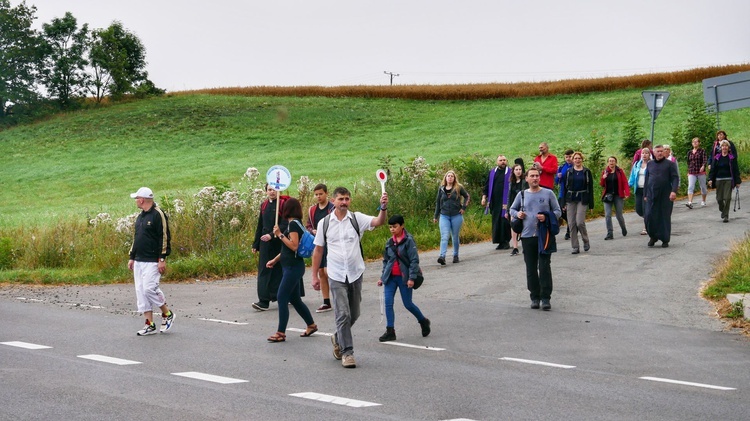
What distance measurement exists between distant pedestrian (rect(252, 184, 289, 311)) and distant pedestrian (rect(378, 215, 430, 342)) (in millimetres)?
2976

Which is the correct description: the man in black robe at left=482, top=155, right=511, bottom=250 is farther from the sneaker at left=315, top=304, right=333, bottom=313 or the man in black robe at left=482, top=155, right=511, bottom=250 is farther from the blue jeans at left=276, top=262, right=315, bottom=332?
the blue jeans at left=276, top=262, right=315, bottom=332

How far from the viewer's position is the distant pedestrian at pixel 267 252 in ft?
48.6

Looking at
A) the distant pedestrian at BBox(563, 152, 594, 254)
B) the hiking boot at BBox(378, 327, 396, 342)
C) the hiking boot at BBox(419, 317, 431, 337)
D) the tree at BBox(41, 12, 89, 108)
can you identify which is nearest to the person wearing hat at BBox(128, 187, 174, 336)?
the hiking boot at BBox(378, 327, 396, 342)

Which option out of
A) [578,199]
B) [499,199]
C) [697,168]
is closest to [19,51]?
[697,168]

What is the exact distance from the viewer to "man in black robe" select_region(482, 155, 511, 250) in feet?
64.7

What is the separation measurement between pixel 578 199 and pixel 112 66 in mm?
75232

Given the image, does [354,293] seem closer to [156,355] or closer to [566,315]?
[156,355]

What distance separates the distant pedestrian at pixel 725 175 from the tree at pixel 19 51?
235ft

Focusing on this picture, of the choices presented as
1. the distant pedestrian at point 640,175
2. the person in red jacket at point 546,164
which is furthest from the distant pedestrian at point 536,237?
the distant pedestrian at point 640,175

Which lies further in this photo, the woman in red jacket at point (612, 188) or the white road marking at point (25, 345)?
the woman in red jacket at point (612, 188)

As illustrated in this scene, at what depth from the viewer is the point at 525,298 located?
49.9 ft

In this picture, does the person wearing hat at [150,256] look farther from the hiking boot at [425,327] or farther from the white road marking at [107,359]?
the hiking boot at [425,327]

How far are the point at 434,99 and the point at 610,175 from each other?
55491mm

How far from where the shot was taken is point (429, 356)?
36.1 feet
